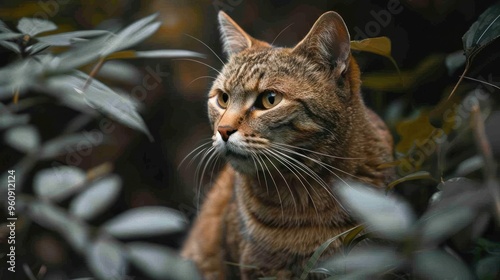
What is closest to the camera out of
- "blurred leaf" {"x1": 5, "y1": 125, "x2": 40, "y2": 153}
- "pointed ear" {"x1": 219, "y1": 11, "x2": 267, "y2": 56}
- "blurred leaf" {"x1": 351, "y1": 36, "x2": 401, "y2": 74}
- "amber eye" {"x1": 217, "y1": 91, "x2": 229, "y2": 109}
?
"blurred leaf" {"x1": 5, "y1": 125, "x2": 40, "y2": 153}

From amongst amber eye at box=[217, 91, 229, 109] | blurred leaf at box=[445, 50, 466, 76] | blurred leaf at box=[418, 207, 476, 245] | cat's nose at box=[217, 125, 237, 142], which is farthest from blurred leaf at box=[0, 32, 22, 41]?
blurred leaf at box=[445, 50, 466, 76]

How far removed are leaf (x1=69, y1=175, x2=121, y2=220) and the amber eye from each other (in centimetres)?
56

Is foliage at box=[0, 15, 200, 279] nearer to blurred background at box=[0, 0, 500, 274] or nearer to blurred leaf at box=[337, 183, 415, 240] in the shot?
blurred background at box=[0, 0, 500, 274]

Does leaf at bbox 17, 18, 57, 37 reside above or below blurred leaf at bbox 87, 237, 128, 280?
above

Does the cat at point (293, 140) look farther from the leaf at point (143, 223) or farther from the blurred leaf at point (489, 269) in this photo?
the blurred leaf at point (489, 269)

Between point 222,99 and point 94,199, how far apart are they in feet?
2.19

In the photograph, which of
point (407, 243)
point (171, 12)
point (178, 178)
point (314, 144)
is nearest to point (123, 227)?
point (407, 243)

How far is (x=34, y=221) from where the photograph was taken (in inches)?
53.3

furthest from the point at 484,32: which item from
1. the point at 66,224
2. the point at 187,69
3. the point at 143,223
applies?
A: the point at 187,69

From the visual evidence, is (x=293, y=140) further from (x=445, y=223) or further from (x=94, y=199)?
(x=445, y=223)

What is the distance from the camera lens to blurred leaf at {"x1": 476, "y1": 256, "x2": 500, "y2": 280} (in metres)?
0.92

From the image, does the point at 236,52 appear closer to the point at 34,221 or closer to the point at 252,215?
the point at 252,215

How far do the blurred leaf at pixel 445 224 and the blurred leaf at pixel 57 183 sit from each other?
75 cm

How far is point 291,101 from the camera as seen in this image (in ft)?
5.55
